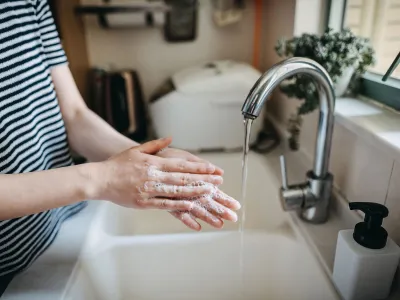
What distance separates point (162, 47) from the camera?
146 cm

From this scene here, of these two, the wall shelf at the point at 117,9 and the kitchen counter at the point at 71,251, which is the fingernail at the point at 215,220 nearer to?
the kitchen counter at the point at 71,251

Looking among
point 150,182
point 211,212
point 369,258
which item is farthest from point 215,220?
point 369,258

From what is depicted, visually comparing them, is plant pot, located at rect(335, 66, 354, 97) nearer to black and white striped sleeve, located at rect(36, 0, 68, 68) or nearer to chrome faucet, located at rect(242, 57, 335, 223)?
chrome faucet, located at rect(242, 57, 335, 223)

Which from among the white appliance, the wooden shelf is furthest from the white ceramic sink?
the wooden shelf

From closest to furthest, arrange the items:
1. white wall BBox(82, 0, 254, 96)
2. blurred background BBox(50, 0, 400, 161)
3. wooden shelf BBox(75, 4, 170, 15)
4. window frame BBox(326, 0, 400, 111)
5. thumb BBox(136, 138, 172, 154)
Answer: thumb BBox(136, 138, 172, 154)
window frame BBox(326, 0, 400, 111)
blurred background BBox(50, 0, 400, 161)
wooden shelf BBox(75, 4, 170, 15)
white wall BBox(82, 0, 254, 96)

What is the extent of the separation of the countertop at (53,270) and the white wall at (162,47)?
869 millimetres

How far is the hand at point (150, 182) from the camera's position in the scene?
0.51 metres

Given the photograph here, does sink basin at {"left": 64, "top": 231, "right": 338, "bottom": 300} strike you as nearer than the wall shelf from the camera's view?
Yes

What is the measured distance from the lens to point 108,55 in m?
1.46

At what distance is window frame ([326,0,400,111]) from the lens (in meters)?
0.72

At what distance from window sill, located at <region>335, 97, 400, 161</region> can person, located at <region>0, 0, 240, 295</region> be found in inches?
10.0

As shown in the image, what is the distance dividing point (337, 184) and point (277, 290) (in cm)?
25

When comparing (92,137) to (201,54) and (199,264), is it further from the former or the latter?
(201,54)

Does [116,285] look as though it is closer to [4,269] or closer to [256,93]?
[4,269]
